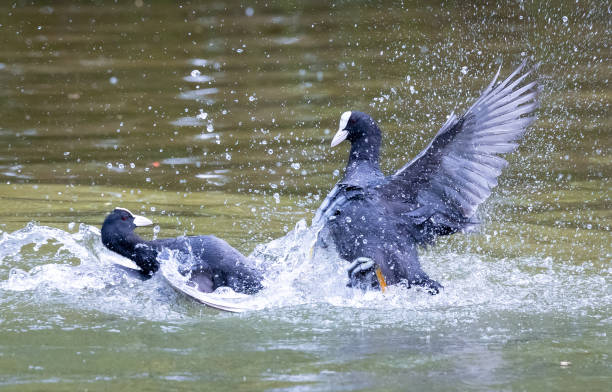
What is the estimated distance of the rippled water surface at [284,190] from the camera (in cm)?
390

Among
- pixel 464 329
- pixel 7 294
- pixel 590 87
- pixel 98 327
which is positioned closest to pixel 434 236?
pixel 464 329

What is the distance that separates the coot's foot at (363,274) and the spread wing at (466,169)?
1.15 ft

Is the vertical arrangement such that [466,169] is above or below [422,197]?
above

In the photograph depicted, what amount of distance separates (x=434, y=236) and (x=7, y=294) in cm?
206

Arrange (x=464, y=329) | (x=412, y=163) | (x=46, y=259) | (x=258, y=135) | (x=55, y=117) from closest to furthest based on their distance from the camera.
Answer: (x=464, y=329), (x=412, y=163), (x=46, y=259), (x=258, y=135), (x=55, y=117)

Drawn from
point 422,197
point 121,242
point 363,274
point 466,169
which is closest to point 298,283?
point 363,274

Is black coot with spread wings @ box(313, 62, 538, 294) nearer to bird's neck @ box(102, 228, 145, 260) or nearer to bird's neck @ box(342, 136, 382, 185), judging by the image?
bird's neck @ box(342, 136, 382, 185)

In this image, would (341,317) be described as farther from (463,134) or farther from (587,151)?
(587,151)

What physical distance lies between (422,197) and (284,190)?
1.88 m

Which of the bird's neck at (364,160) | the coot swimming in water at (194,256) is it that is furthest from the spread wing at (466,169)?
the coot swimming in water at (194,256)

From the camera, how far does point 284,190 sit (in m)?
6.62

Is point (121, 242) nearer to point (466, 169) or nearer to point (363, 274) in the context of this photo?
point (363, 274)

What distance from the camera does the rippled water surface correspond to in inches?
154

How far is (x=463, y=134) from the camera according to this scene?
4824 mm
